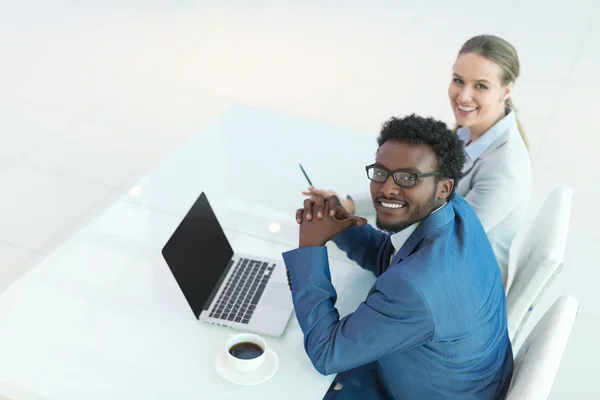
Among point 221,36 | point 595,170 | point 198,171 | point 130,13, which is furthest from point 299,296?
point 130,13

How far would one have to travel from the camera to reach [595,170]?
3906 mm

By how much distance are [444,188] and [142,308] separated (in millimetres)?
818

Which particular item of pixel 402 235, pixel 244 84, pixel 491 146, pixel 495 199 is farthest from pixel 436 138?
pixel 244 84

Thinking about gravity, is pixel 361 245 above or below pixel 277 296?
above

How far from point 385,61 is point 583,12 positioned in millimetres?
2146

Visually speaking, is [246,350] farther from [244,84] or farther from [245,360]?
[244,84]

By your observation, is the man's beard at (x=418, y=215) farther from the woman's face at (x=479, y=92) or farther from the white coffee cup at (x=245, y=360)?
the woman's face at (x=479, y=92)

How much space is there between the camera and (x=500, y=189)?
2.10m

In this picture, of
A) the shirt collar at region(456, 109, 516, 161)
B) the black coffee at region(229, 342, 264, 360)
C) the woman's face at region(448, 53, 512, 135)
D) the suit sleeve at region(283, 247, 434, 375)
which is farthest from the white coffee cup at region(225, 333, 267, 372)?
the woman's face at region(448, 53, 512, 135)

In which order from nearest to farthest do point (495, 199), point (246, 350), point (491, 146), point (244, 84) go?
point (246, 350)
point (495, 199)
point (491, 146)
point (244, 84)

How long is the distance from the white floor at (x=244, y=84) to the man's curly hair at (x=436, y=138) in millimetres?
1282

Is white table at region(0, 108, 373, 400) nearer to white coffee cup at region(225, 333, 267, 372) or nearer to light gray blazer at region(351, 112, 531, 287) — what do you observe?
white coffee cup at region(225, 333, 267, 372)

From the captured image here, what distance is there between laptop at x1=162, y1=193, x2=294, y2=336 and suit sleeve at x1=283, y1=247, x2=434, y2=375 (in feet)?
0.45

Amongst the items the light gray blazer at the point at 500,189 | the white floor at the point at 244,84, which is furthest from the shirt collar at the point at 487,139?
the white floor at the point at 244,84
